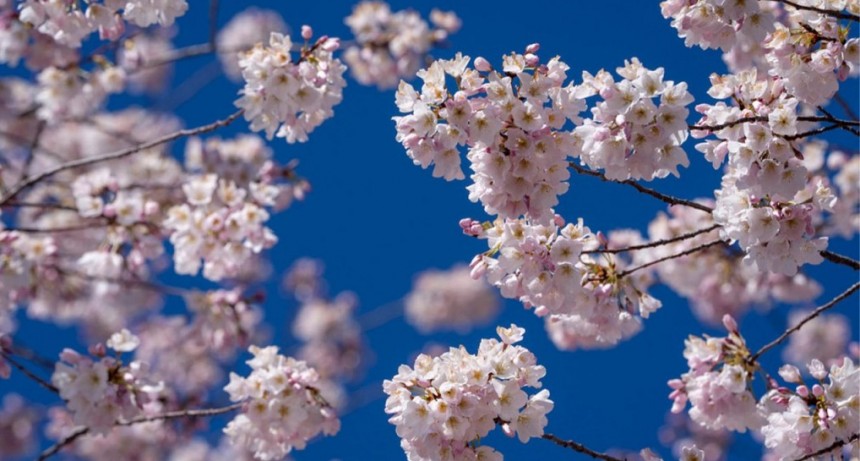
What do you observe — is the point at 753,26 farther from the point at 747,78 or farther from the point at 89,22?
the point at 89,22

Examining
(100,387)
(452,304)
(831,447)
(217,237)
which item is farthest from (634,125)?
(452,304)

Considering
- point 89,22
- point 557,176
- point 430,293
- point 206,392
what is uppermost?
point 430,293

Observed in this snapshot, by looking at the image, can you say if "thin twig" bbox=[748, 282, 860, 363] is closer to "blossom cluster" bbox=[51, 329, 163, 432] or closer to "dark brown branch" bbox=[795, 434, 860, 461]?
"dark brown branch" bbox=[795, 434, 860, 461]

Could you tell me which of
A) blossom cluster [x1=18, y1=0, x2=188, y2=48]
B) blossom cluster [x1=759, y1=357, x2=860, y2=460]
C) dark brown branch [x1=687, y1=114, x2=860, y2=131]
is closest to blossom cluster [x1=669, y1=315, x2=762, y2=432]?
blossom cluster [x1=759, y1=357, x2=860, y2=460]

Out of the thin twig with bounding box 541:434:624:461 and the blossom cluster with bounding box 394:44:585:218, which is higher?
the blossom cluster with bounding box 394:44:585:218

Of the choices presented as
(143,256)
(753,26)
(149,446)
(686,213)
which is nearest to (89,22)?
(143,256)

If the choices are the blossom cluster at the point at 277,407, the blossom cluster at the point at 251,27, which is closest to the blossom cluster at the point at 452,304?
the blossom cluster at the point at 251,27

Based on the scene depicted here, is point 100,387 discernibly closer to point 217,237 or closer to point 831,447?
point 217,237
